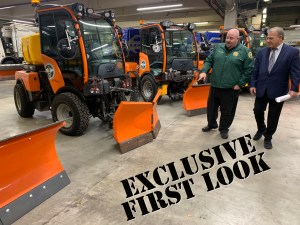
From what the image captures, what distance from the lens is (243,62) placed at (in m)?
3.19

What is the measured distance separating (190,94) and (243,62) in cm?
153

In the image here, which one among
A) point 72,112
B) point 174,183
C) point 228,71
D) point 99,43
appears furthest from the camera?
point 99,43

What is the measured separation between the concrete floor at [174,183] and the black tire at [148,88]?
161cm

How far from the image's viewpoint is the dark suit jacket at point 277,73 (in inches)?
110

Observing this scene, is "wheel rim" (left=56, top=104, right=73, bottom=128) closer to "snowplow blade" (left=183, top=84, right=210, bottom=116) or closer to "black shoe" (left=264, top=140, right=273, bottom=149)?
"snowplow blade" (left=183, top=84, right=210, bottom=116)

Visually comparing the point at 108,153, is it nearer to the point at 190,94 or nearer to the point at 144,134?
the point at 144,134

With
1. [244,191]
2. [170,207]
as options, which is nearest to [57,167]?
[170,207]

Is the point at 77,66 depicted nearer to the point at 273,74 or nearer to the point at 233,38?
the point at 233,38

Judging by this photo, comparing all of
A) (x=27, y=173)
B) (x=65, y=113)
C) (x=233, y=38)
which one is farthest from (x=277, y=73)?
(x=65, y=113)

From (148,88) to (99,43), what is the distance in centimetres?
226

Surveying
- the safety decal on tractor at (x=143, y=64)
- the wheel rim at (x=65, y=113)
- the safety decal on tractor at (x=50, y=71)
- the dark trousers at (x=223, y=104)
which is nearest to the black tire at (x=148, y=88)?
the safety decal on tractor at (x=143, y=64)

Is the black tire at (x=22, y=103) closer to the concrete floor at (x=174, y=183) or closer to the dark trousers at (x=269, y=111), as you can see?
the concrete floor at (x=174, y=183)

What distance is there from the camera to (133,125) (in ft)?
10.5

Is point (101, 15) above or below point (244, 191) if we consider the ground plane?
above
